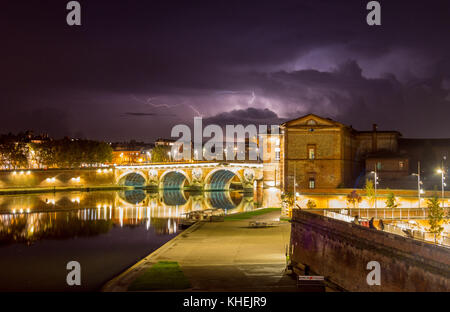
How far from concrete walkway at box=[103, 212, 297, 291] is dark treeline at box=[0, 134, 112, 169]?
290 feet

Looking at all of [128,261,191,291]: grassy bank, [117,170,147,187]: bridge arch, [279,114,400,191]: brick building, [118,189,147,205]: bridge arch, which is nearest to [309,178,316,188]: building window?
[279,114,400,191]: brick building

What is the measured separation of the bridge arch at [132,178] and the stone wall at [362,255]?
10412cm

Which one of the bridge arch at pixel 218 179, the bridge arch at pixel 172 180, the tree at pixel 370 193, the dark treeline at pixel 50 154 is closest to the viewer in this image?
the tree at pixel 370 193

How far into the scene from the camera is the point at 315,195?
172 ft

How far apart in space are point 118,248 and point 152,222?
17.3 m

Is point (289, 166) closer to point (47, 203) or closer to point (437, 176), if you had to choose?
point (437, 176)

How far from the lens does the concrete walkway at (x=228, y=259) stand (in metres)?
22.7

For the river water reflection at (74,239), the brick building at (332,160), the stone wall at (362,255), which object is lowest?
the river water reflection at (74,239)

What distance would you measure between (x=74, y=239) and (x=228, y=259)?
20313mm

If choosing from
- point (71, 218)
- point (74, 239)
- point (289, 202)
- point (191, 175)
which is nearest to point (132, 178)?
point (191, 175)

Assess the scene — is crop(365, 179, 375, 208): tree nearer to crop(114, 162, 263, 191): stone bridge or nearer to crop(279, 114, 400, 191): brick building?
crop(279, 114, 400, 191): brick building

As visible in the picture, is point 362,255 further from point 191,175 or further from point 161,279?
point 191,175

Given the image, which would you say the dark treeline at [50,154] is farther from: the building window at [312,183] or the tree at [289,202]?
the tree at [289,202]

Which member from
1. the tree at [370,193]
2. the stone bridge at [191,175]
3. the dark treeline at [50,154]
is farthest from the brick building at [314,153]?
the dark treeline at [50,154]
